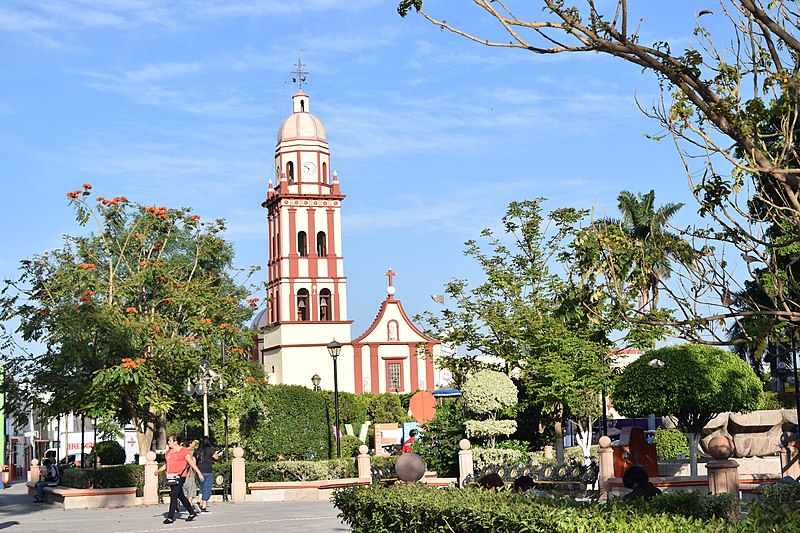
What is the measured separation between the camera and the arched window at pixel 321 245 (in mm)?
66562

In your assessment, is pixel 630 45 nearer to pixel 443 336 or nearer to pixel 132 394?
pixel 132 394

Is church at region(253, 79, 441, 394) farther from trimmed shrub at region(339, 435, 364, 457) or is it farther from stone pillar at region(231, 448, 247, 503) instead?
stone pillar at region(231, 448, 247, 503)

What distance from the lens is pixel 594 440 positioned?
5544 cm

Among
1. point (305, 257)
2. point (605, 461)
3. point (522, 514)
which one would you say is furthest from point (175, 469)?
point (305, 257)

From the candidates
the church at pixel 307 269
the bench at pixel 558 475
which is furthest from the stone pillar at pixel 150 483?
the church at pixel 307 269

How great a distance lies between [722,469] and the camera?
1413 cm

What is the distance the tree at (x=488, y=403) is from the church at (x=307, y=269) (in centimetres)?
3732

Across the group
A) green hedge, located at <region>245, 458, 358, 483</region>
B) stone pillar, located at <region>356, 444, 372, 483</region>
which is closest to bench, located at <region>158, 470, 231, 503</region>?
green hedge, located at <region>245, 458, 358, 483</region>

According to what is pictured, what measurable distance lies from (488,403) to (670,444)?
18.3 meters

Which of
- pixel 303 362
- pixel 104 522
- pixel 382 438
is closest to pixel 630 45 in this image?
pixel 104 522

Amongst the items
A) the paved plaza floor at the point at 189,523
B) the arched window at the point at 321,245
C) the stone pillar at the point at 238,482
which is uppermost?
the arched window at the point at 321,245

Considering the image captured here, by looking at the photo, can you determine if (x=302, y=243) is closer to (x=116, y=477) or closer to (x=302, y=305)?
(x=302, y=305)

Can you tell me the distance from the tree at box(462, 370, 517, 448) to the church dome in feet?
137

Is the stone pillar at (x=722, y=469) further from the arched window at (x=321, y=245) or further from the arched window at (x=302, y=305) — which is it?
the arched window at (x=302, y=305)
